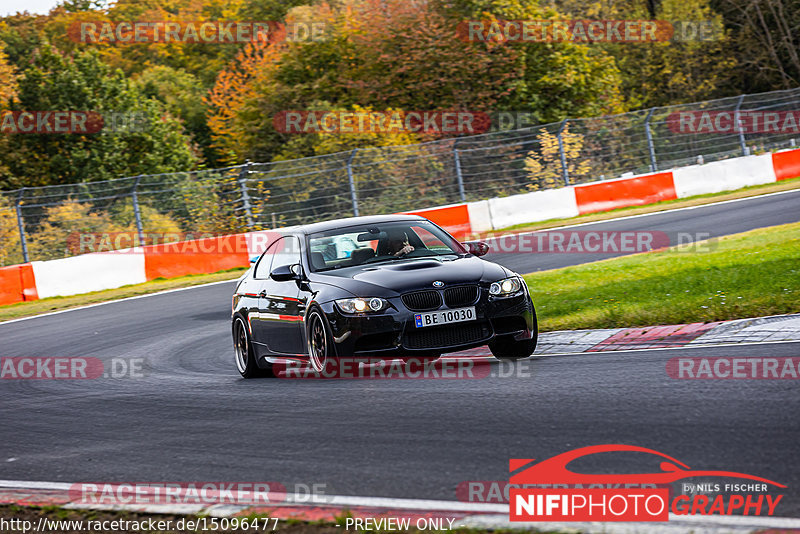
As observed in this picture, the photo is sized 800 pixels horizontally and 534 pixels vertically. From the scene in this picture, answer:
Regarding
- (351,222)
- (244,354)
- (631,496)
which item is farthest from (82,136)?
(631,496)

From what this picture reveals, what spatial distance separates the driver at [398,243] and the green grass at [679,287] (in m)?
2.10

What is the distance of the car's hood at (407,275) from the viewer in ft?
28.9

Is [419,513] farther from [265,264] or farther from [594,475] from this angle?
[265,264]

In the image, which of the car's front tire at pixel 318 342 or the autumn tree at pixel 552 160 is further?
the autumn tree at pixel 552 160

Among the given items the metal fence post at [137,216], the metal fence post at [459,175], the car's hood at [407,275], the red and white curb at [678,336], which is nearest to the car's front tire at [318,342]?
the car's hood at [407,275]

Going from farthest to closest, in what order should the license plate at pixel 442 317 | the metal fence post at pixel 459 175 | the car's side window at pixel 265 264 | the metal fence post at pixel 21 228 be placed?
the metal fence post at pixel 459 175 < the metal fence post at pixel 21 228 < the car's side window at pixel 265 264 < the license plate at pixel 442 317

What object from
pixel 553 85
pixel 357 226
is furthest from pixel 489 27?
pixel 357 226

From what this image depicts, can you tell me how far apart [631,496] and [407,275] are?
455cm

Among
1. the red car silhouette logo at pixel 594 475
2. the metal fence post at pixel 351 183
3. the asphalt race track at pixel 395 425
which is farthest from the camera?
the metal fence post at pixel 351 183

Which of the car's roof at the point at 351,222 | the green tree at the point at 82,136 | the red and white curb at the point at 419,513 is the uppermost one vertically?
the green tree at the point at 82,136

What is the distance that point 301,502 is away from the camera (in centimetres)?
530

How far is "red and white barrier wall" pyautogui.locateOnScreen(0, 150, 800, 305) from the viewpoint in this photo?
22734 mm

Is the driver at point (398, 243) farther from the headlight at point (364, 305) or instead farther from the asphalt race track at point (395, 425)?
the asphalt race track at point (395, 425)

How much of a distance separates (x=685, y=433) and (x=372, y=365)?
16.6ft
